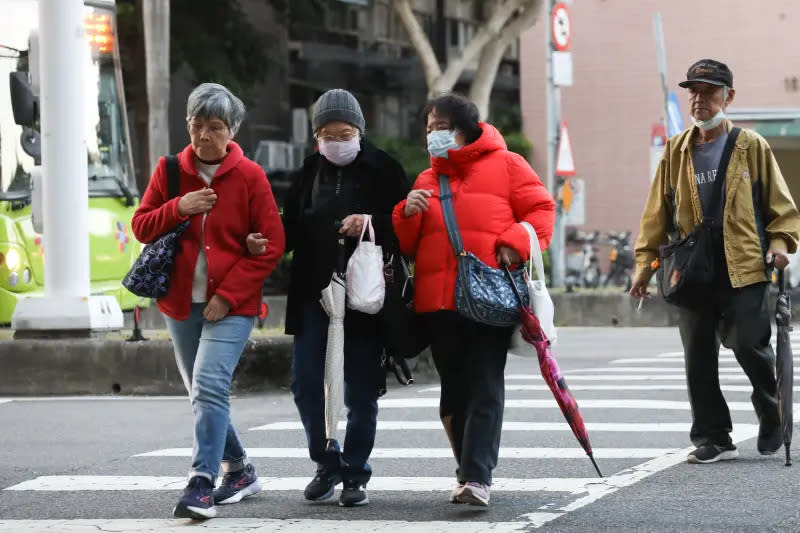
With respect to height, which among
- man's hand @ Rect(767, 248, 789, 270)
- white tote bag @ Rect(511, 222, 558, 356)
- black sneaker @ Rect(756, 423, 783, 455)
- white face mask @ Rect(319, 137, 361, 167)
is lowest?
black sneaker @ Rect(756, 423, 783, 455)

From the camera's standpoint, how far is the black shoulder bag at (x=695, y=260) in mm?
7812

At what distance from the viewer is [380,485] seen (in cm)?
764

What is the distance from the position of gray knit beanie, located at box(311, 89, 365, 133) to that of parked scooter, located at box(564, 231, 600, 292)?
23.5 m

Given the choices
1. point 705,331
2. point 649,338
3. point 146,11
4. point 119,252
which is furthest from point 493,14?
point 705,331

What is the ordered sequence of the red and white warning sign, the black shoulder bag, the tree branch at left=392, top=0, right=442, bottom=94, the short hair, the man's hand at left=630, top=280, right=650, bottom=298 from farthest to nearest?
the tree branch at left=392, top=0, right=442, bottom=94 → the red and white warning sign → the man's hand at left=630, top=280, right=650, bottom=298 → the black shoulder bag → the short hair

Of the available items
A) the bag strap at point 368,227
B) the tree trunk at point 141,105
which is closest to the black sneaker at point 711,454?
the bag strap at point 368,227

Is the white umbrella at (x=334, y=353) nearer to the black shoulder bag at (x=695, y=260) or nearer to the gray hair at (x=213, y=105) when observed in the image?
the gray hair at (x=213, y=105)

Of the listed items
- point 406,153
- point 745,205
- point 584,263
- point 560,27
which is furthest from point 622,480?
point 406,153

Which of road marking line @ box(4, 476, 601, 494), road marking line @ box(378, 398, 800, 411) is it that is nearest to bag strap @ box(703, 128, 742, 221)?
road marking line @ box(4, 476, 601, 494)

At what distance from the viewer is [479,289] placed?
6645 millimetres

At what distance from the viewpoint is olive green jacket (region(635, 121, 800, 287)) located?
779 cm

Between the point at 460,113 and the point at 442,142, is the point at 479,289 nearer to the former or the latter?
the point at 442,142

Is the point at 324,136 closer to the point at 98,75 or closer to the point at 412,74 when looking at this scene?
the point at 98,75

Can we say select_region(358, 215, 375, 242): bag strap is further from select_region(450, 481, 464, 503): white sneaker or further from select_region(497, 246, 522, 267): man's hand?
select_region(450, 481, 464, 503): white sneaker
